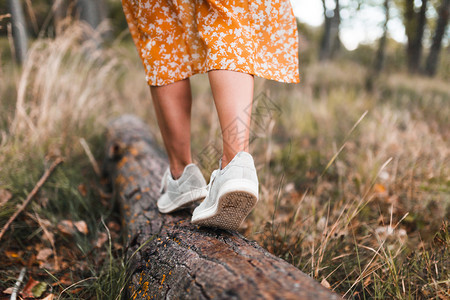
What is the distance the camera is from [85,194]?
193 cm

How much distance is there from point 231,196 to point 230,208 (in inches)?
2.6

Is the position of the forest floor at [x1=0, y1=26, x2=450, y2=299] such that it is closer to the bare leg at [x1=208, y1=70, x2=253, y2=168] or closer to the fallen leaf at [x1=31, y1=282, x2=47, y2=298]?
the fallen leaf at [x1=31, y1=282, x2=47, y2=298]

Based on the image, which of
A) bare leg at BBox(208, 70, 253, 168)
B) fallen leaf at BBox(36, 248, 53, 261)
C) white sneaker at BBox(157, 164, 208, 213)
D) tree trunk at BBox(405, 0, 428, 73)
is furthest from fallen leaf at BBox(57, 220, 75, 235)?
tree trunk at BBox(405, 0, 428, 73)

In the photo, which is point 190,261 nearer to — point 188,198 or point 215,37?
point 188,198

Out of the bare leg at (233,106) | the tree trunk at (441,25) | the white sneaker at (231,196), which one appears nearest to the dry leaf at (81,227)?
the white sneaker at (231,196)

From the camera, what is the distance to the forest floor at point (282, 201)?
1229mm

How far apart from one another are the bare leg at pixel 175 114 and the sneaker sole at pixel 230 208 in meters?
0.41

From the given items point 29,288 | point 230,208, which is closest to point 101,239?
point 29,288

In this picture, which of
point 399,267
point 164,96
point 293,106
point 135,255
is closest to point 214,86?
point 164,96

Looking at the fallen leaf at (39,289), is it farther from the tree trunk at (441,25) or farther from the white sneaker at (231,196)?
the tree trunk at (441,25)

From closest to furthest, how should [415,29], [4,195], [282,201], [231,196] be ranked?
[231,196] < [4,195] < [282,201] < [415,29]

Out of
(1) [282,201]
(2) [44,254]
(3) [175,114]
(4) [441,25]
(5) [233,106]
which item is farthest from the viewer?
(4) [441,25]

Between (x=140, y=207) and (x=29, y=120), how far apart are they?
1334 mm

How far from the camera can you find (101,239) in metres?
1.53
